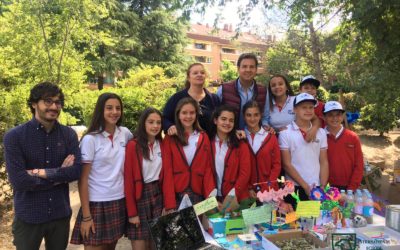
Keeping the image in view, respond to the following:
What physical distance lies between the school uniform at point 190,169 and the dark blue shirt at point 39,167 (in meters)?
0.81

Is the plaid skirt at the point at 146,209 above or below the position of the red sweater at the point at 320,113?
below

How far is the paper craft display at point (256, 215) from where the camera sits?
250cm

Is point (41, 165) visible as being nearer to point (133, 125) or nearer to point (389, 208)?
point (389, 208)

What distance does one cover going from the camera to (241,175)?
3137 millimetres

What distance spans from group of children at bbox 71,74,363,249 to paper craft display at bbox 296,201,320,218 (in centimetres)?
41

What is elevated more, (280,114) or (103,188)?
(280,114)

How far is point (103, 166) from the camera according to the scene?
113 inches

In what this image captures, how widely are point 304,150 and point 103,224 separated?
201 cm

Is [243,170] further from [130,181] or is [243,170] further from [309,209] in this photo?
[130,181]

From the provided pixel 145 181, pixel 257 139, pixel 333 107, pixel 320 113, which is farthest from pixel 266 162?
pixel 145 181

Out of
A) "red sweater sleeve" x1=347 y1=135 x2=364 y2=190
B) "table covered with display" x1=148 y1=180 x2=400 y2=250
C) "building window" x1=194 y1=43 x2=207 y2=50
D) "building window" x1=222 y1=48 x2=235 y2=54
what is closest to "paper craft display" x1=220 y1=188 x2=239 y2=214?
"table covered with display" x1=148 y1=180 x2=400 y2=250

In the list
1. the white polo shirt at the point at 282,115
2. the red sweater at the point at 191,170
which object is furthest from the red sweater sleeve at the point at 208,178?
the white polo shirt at the point at 282,115

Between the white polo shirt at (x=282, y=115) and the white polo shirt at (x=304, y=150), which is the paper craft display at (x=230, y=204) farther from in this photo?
the white polo shirt at (x=282, y=115)

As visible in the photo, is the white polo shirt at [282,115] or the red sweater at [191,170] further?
the white polo shirt at [282,115]
